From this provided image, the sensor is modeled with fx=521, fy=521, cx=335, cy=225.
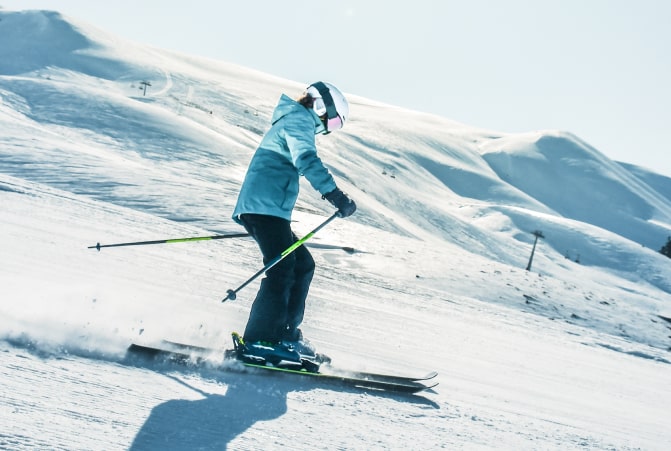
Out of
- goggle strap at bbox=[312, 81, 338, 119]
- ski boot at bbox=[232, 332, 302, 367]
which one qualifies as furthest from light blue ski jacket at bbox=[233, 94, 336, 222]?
ski boot at bbox=[232, 332, 302, 367]

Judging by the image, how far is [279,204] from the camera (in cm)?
371

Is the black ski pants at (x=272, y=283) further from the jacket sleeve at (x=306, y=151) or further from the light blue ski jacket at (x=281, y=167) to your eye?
the jacket sleeve at (x=306, y=151)

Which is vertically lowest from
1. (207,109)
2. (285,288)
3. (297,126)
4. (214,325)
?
(214,325)

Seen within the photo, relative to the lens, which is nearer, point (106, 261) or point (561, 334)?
point (106, 261)

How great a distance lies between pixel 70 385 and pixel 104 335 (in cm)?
73

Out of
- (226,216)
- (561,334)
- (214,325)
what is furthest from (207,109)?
(214,325)

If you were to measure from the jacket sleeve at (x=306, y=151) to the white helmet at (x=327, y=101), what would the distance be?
0.17m

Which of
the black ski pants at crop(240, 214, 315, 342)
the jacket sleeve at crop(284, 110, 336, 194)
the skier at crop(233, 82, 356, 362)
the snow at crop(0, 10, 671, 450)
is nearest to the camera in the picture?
the snow at crop(0, 10, 671, 450)

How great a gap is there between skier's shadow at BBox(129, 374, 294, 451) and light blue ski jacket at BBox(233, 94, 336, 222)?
48.4 inches

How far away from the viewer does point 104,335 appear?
328 centimetres

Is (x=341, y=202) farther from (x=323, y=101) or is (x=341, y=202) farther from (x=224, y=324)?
(x=224, y=324)

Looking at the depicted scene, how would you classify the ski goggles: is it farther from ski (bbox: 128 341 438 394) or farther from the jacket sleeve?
ski (bbox: 128 341 438 394)

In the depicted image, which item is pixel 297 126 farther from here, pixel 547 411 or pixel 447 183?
pixel 447 183

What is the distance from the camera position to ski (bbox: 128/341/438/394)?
10.7 ft
